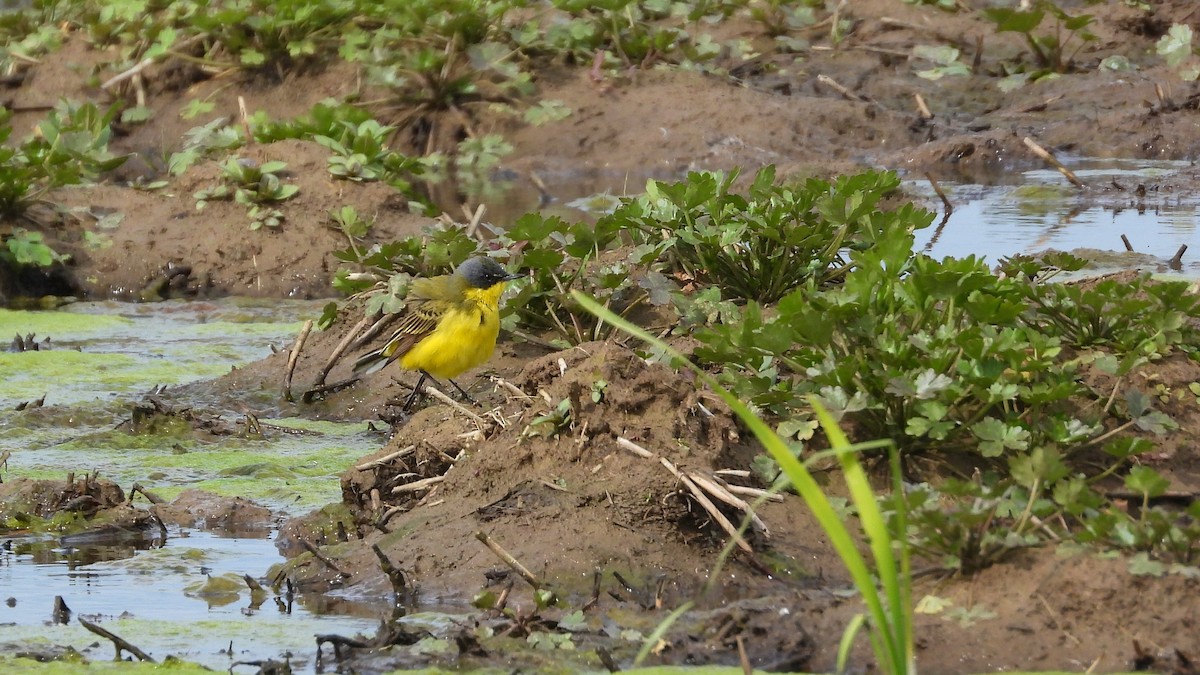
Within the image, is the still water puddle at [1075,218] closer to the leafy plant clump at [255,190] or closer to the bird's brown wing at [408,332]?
the bird's brown wing at [408,332]

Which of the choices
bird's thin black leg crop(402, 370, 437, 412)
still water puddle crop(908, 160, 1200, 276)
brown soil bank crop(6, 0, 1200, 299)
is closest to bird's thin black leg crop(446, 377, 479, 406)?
bird's thin black leg crop(402, 370, 437, 412)

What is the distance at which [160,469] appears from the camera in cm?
722

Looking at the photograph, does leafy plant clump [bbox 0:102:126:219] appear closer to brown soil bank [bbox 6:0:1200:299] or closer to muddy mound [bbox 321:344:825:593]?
brown soil bank [bbox 6:0:1200:299]

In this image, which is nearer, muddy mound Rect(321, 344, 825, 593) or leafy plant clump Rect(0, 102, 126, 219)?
muddy mound Rect(321, 344, 825, 593)

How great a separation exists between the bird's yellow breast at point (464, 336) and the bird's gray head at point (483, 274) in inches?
1.2

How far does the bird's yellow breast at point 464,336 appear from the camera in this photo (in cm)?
745

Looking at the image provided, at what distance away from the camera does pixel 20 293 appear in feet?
38.0

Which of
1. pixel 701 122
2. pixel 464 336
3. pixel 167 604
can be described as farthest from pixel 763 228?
pixel 701 122

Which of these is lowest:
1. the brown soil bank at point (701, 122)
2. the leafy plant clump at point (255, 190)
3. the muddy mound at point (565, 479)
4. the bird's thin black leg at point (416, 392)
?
the brown soil bank at point (701, 122)

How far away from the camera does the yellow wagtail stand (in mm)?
7477

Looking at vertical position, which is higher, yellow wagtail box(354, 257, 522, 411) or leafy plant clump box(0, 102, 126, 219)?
yellow wagtail box(354, 257, 522, 411)

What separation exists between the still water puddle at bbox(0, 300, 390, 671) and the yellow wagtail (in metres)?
0.41

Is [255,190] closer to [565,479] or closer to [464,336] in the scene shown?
[464,336]

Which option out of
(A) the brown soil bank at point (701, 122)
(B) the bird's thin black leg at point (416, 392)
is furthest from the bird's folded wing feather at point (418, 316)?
(A) the brown soil bank at point (701, 122)
